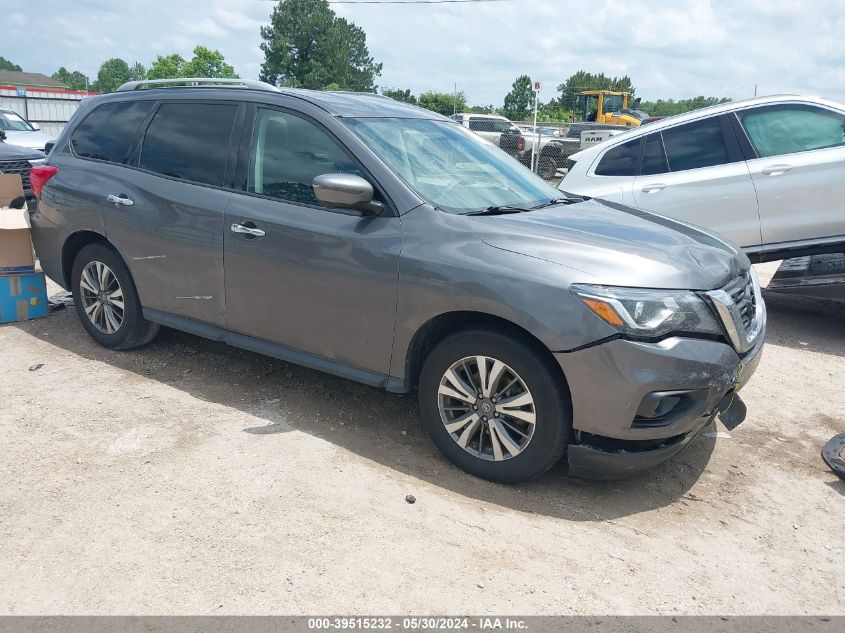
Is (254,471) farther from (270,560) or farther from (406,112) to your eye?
(406,112)

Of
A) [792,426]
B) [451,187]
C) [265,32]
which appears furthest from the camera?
[265,32]

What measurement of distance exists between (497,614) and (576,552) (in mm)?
585

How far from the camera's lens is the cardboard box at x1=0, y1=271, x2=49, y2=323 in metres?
6.05

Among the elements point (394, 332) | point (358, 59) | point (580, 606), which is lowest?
point (580, 606)

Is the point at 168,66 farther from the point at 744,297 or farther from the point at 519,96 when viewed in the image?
the point at 744,297

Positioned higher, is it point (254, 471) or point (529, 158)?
point (529, 158)

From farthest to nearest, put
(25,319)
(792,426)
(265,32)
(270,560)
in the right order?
(265,32)
(25,319)
(792,426)
(270,560)

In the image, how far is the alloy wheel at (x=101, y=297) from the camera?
517 cm

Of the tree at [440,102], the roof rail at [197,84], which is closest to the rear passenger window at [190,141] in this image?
the roof rail at [197,84]

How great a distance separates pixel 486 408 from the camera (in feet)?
11.5

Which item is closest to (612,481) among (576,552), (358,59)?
(576,552)

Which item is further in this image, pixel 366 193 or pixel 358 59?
pixel 358 59

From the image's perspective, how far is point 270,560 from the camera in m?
2.91

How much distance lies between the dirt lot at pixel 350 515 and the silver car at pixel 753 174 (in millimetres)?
2062
